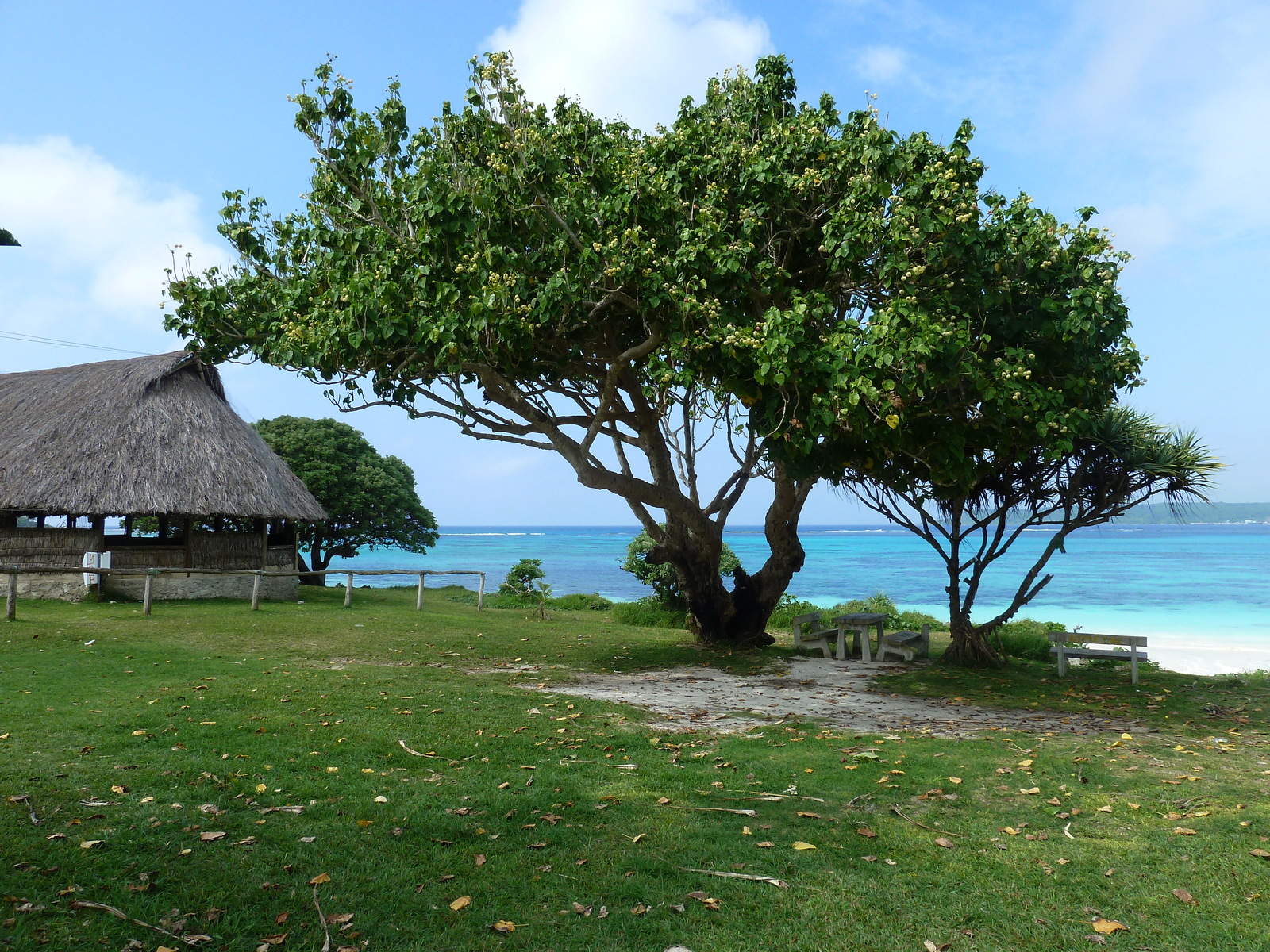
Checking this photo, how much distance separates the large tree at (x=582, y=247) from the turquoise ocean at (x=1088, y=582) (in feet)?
43.7

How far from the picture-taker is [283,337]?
11805mm

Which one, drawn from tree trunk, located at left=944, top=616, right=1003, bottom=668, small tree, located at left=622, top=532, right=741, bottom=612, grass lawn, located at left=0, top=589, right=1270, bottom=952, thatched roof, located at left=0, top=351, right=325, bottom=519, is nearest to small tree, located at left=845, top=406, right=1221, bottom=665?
tree trunk, located at left=944, top=616, right=1003, bottom=668

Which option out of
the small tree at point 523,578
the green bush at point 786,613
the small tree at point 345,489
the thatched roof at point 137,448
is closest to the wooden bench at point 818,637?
the green bush at point 786,613

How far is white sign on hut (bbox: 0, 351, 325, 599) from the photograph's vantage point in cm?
2050

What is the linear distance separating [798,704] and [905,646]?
5.34 meters

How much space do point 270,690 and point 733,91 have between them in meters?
10.3

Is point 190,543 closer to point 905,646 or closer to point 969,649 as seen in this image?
point 905,646

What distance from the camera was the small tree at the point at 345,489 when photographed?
100ft

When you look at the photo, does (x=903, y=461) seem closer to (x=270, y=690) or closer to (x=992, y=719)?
(x=992, y=719)

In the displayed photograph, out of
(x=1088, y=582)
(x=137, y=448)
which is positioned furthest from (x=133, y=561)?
(x=1088, y=582)

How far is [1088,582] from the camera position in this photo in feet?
196

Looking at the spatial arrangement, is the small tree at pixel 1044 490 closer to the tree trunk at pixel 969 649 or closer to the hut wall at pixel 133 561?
the tree trunk at pixel 969 649

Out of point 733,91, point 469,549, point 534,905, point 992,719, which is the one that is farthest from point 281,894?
point 469,549

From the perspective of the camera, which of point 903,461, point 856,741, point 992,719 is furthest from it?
point 903,461
